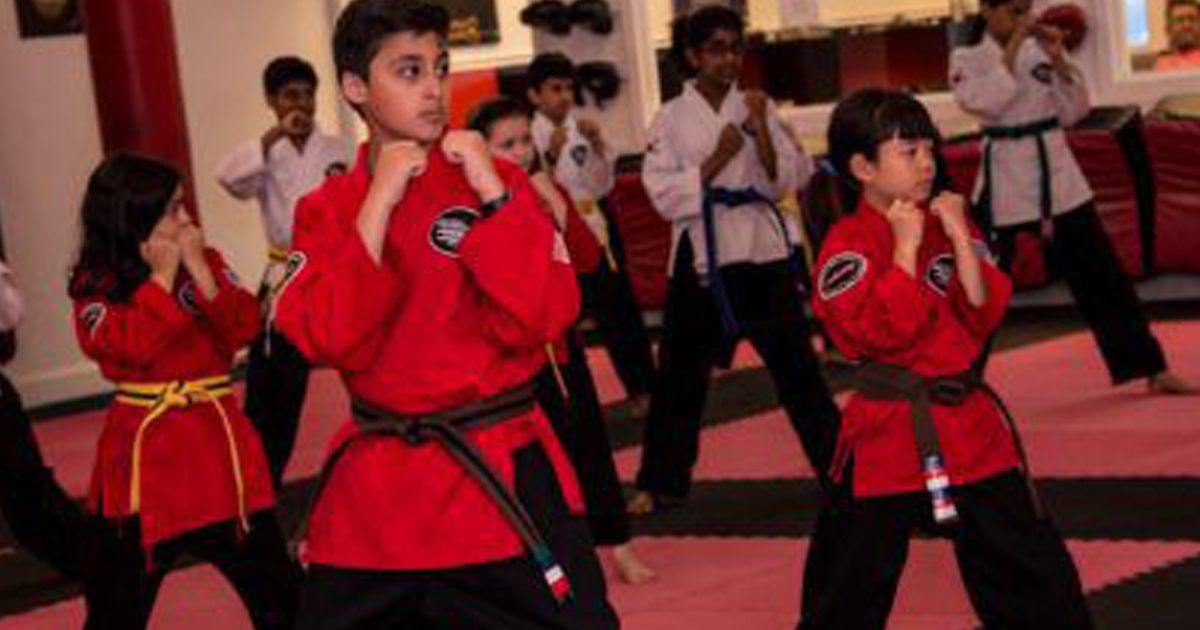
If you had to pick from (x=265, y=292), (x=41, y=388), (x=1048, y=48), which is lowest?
(x=41, y=388)

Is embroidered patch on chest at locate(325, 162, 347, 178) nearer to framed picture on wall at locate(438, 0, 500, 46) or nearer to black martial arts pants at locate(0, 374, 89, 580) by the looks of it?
black martial arts pants at locate(0, 374, 89, 580)

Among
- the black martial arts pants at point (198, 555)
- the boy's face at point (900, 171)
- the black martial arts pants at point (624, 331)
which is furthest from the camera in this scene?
the black martial arts pants at point (624, 331)

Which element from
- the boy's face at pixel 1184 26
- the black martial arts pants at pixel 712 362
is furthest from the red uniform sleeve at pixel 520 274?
the boy's face at pixel 1184 26

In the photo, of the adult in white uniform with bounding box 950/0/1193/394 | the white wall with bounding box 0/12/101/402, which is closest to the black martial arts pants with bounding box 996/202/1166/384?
the adult in white uniform with bounding box 950/0/1193/394

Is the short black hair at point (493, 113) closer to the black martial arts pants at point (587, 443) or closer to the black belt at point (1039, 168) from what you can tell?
the black martial arts pants at point (587, 443)

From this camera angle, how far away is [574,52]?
1415 cm

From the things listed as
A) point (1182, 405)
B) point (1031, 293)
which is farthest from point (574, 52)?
point (1182, 405)

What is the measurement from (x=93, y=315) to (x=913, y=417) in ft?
6.49

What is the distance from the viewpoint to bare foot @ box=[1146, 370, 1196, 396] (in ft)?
29.0

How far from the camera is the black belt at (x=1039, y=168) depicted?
898 cm

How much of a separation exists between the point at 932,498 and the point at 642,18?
971cm

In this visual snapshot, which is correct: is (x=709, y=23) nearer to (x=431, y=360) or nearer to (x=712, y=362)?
(x=712, y=362)

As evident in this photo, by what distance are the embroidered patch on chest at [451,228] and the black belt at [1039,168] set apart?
5587 mm

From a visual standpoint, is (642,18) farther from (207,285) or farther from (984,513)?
(984,513)
